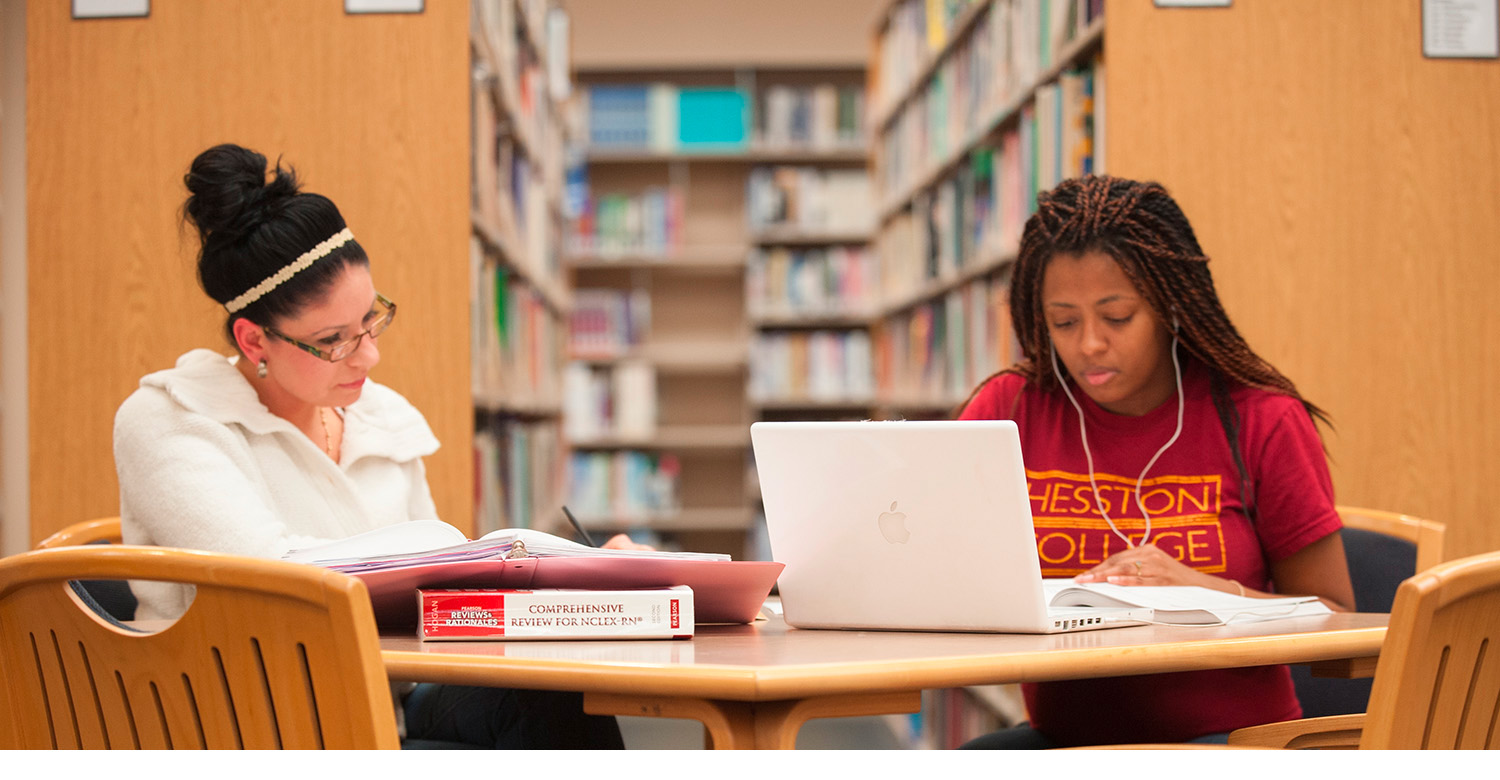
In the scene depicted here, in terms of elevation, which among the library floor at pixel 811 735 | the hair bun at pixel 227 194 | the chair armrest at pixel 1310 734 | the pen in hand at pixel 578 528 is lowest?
the library floor at pixel 811 735

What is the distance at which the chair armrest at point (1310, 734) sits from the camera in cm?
119

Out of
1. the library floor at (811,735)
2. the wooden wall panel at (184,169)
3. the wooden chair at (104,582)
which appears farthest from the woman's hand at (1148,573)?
the library floor at (811,735)

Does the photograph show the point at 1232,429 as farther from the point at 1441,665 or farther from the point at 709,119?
the point at 709,119

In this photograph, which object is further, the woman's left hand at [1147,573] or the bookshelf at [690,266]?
the bookshelf at [690,266]

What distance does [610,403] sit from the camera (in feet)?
17.4

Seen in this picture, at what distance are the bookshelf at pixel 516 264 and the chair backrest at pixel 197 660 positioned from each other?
1.29 metres

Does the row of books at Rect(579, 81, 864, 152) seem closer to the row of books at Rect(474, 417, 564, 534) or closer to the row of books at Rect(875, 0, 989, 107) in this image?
the row of books at Rect(875, 0, 989, 107)

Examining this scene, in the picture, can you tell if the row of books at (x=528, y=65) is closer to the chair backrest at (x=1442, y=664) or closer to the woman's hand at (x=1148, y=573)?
the woman's hand at (x=1148, y=573)

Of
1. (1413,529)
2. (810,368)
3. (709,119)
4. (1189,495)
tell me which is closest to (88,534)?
(1189,495)

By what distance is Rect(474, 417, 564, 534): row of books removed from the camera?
2.72 m

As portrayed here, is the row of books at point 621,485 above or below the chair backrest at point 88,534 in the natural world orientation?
below

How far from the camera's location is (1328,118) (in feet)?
6.80

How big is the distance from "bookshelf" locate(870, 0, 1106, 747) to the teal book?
0.65m

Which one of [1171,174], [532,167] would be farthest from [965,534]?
[532,167]
